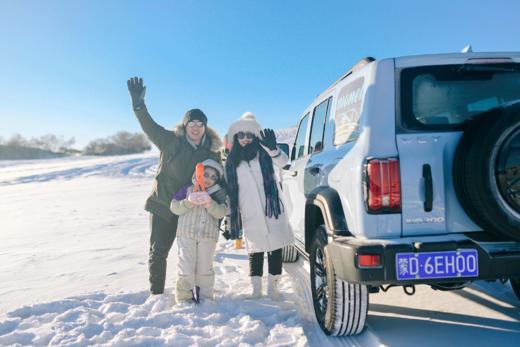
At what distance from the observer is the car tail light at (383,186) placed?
195cm

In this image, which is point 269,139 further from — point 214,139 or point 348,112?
point 348,112

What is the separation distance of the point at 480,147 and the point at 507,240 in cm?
54

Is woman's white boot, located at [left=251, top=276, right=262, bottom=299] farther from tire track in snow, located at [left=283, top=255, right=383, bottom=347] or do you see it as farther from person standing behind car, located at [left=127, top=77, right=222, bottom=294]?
person standing behind car, located at [left=127, top=77, right=222, bottom=294]

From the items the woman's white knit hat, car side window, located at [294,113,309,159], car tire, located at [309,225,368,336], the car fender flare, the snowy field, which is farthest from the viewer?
car side window, located at [294,113,309,159]

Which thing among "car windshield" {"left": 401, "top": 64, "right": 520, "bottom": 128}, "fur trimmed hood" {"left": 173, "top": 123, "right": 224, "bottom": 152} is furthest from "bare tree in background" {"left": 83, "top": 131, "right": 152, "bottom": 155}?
"car windshield" {"left": 401, "top": 64, "right": 520, "bottom": 128}

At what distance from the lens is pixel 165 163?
3350mm

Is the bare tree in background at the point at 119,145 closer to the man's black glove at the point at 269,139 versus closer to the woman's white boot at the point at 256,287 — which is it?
the man's black glove at the point at 269,139

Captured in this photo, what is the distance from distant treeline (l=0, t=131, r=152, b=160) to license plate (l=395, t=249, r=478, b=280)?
125ft


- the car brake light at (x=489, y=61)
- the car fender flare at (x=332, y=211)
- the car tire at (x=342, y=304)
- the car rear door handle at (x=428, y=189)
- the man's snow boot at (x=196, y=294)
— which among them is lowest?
the man's snow boot at (x=196, y=294)

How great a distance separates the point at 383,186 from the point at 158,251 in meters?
2.24

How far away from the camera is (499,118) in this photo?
1.81 m

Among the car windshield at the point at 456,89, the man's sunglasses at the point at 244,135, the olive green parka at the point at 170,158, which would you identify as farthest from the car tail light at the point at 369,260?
the olive green parka at the point at 170,158

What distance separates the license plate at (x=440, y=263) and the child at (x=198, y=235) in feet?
5.77

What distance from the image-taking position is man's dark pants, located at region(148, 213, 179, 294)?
331 cm
